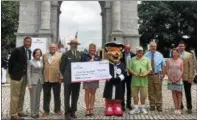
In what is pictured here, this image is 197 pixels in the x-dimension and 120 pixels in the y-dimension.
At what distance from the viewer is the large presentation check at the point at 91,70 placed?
33.2 feet

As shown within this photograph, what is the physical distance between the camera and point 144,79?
1077cm

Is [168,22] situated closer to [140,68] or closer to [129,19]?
[129,19]

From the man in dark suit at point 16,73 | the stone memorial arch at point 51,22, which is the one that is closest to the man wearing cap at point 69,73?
the man in dark suit at point 16,73

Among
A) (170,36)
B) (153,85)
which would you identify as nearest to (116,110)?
(153,85)

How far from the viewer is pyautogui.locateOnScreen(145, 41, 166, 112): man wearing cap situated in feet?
37.2

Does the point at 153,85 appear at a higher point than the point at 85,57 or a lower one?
lower

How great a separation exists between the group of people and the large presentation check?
0.14m

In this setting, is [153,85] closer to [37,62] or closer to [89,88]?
[89,88]

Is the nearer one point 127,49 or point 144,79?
point 144,79

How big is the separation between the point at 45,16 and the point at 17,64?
19144 mm

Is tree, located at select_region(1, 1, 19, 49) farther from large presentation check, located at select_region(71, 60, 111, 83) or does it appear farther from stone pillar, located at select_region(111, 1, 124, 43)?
large presentation check, located at select_region(71, 60, 111, 83)

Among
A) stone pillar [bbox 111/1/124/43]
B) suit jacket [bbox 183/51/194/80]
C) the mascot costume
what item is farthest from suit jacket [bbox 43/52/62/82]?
stone pillar [bbox 111/1/124/43]

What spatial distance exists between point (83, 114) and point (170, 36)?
4051cm

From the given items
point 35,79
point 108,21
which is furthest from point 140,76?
point 108,21
